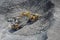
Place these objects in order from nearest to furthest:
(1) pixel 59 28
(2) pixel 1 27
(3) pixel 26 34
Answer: (1) pixel 59 28 < (3) pixel 26 34 < (2) pixel 1 27

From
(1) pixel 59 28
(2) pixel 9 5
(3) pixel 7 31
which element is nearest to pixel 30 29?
(3) pixel 7 31

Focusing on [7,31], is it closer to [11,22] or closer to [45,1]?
[11,22]

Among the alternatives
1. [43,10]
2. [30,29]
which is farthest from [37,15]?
[30,29]

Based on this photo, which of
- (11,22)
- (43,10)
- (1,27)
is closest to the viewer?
(1,27)

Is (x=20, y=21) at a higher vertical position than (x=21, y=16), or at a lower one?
lower

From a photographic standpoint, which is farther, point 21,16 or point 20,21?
point 21,16

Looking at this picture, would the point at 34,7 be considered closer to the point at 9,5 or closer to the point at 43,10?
the point at 43,10

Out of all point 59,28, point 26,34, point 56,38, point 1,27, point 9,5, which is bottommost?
point 56,38

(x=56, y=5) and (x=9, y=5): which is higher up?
(x=9, y=5)

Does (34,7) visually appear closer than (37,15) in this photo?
No

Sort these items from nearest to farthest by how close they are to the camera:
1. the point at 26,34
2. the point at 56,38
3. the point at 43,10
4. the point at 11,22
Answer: the point at 56,38
the point at 26,34
the point at 11,22
the point at 43,10
